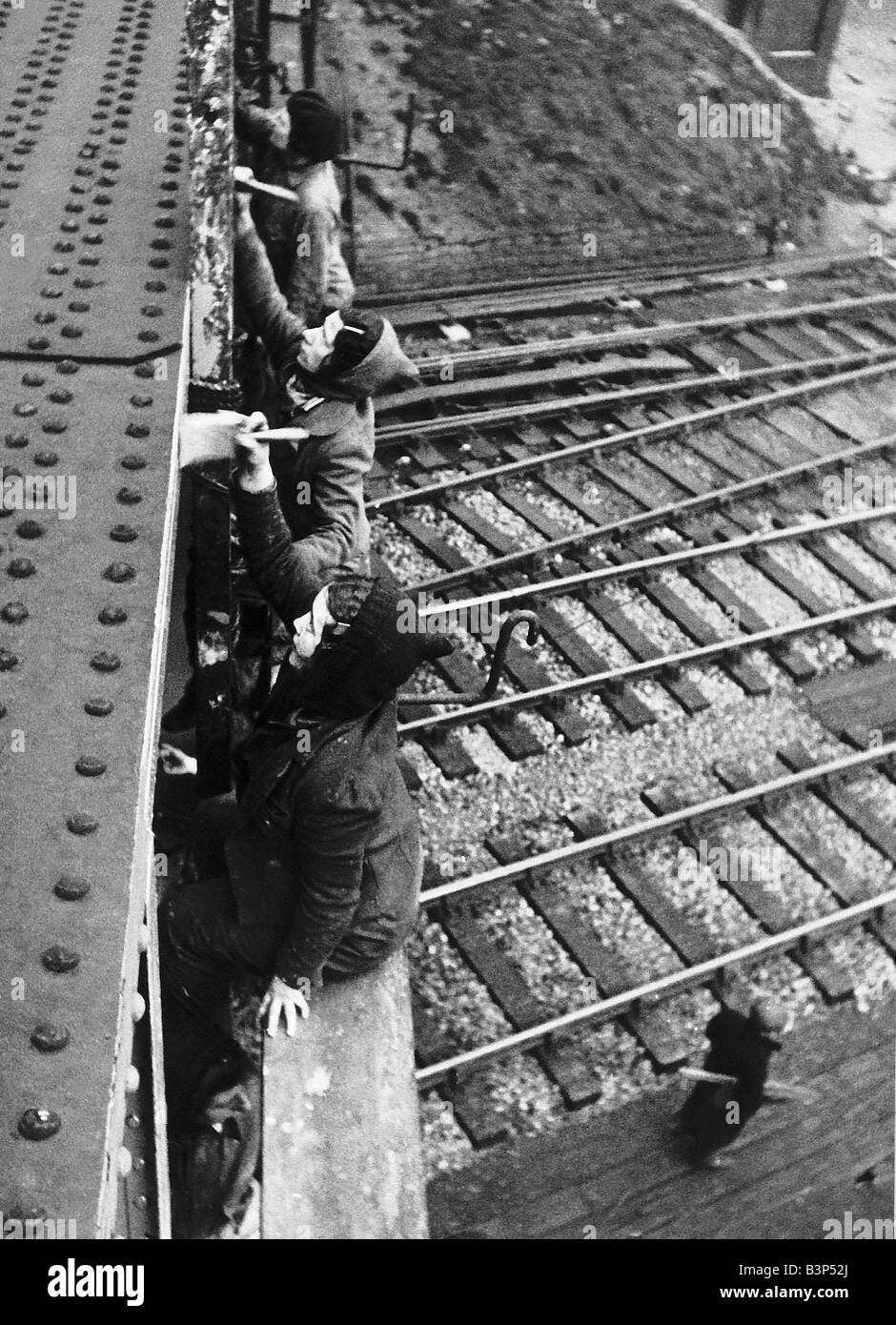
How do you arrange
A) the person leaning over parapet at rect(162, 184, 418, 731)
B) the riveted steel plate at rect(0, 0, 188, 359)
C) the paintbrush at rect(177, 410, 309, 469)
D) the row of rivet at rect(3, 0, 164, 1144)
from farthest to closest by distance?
the person leaning over parapet at rect(162, 184, 418, 731), the paintbrush at rect(177, 410, 309, 469), the riveted steel plate at rect(0, 0, 188, 359), the row of rivet at rect(3, 0, 164, 1144)

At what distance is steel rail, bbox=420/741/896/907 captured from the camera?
671 centimetres

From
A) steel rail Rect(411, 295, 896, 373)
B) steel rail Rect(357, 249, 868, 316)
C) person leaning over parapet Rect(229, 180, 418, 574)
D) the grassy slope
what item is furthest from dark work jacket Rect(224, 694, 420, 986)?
the grassy slope

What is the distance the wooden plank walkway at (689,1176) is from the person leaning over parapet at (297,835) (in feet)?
4.82

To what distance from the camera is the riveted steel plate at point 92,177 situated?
4.02 metres

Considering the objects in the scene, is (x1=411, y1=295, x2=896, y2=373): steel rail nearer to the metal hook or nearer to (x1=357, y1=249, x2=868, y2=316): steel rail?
(x1=357, y1=249, x2=868, y2=316): steel rail

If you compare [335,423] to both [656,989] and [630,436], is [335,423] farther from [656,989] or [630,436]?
[630,436]

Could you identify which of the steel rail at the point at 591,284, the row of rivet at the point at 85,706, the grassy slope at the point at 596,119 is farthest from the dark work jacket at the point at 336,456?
the grassy slope at the point at 596,119

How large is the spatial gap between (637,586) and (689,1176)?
3.80m

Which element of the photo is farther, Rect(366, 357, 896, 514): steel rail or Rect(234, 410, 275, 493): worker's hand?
Rect(366, 357, 896, 514): steel rail

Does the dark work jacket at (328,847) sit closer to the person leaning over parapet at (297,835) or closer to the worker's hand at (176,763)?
the person leaning over parapet at (297,835)

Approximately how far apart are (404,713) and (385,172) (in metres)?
8.44

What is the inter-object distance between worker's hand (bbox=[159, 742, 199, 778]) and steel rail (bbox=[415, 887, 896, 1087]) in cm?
157

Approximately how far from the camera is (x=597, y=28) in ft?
54.0

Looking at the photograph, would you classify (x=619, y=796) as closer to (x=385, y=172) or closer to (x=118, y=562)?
(x=118, y=562)
